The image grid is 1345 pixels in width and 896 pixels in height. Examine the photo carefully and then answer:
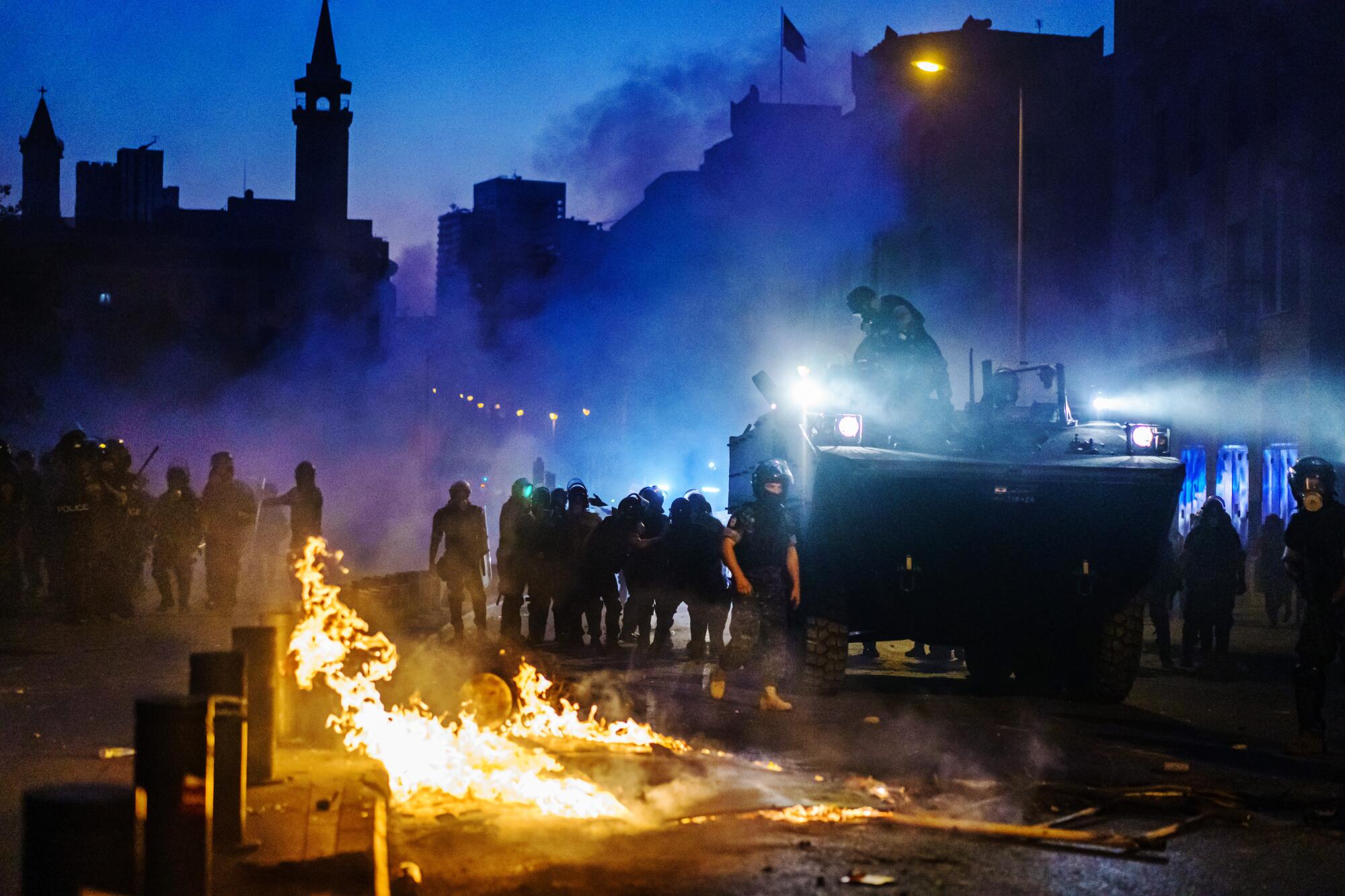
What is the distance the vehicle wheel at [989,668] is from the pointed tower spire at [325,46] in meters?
59.7

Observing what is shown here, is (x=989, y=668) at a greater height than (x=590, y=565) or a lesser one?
lesser

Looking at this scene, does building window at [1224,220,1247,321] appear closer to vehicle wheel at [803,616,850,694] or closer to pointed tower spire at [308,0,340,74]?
vehicle wheel at [803,616,850,694]

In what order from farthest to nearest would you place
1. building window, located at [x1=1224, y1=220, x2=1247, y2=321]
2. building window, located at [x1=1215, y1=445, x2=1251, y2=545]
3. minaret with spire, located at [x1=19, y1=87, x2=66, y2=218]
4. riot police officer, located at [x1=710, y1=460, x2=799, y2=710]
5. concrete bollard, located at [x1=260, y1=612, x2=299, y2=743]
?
minaret with spire, located at [x1=19, y1=87, x2=66, y2=218] < building window, located at [x1=1224, y1=220, x2=1247, y2=321] < building window, located at [x1=1215, y1=445, x2=1251, y2=545] < riot police officer, located at [x1=710, y1=460, x2=799, y2=710] < concrete bollard, located at [x1=260, y1=612, x2=299, y2=743]

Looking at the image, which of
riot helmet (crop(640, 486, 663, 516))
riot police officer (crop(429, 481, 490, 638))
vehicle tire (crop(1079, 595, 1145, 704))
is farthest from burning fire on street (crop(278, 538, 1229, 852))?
riot helmet (crop(640, 486, 663, 516))

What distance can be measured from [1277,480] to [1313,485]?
1539cm

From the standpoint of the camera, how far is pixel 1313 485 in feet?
30.7

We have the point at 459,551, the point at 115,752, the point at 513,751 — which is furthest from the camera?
the point at 459,551

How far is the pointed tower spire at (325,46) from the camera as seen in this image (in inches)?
2603

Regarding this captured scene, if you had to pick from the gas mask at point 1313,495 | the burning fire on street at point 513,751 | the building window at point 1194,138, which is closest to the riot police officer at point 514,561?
the burning fire on street at point 513,751

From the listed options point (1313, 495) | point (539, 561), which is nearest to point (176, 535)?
point (539, 561)

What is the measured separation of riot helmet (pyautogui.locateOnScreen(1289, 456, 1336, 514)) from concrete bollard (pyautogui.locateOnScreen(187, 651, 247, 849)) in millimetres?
6844

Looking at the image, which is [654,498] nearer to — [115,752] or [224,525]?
[224,525]

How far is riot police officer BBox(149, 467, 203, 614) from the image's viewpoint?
16969 mm

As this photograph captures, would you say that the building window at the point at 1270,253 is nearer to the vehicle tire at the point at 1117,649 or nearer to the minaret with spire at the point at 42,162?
the vehicle tire at the point at 1117,649
